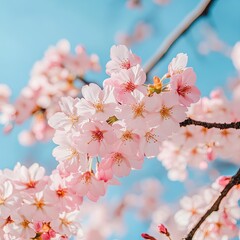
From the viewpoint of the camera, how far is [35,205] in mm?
2131

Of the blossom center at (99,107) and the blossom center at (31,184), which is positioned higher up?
the blossom center at (99,107)

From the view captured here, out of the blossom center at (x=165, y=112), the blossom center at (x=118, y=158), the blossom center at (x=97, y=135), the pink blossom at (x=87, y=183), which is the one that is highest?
the blossom center at (x=165, y=112)

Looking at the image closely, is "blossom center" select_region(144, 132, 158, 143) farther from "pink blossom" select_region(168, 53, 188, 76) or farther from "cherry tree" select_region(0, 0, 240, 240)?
"pink blossom" select_region(168, 53, 188, 76)

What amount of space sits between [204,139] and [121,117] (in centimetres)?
151

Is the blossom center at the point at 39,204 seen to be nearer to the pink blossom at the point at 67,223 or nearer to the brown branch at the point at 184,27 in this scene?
the pink blossom at the point at 67,223

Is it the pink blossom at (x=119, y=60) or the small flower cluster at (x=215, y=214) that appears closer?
the pink blossom at (x=119, y=60)

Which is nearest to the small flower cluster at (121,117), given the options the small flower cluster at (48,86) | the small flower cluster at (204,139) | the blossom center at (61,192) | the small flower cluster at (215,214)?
the blossom center at (61,192)

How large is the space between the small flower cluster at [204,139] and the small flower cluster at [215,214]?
1.11ft

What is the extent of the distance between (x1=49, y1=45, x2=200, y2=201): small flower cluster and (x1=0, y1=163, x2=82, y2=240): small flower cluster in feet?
0.75

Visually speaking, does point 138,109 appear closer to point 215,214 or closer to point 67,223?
point 67,223

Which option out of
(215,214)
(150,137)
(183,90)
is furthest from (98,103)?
(215,214)

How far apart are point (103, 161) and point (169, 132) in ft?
1.12

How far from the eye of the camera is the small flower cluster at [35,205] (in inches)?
82.4

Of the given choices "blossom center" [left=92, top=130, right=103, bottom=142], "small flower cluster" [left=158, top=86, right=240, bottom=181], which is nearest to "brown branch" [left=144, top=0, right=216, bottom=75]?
"small flower cluster" [left=158, top=86, right=240, bottom=181]
